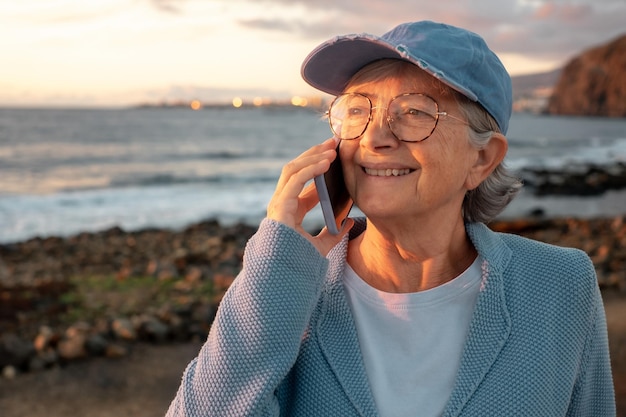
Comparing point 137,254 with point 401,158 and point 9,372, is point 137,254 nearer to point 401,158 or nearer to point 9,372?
point 9,372

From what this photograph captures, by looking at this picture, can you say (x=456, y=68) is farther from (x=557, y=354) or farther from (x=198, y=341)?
(x=198, y=341)

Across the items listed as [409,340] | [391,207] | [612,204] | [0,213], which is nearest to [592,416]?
[409,340]

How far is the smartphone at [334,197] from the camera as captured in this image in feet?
5.85

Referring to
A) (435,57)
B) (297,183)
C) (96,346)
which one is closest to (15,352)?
(96,346)

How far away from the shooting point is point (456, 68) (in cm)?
171

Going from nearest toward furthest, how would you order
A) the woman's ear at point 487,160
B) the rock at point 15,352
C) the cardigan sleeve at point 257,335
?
the cardigan sleeve at point 257,335
the woman's ear at point 487,160
the rock at point 15,352

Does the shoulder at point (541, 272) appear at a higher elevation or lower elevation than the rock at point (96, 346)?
higher

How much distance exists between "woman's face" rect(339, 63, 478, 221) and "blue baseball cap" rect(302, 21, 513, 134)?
7 centimetres

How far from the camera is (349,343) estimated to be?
1790mm

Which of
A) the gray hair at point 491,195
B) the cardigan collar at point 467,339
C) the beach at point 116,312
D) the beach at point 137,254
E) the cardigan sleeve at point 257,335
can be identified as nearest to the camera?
the cardigan sleeve at point 257,335

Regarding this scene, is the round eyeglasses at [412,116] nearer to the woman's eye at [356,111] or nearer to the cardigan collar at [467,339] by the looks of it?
the woman's eye at [356,111]

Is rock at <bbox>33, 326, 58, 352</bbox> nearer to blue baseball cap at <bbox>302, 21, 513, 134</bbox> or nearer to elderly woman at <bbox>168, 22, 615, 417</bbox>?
elderly woman at <bbox>168, 22, 615, 417</bbox>

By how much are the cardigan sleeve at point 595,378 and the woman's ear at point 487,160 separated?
452 millimetres

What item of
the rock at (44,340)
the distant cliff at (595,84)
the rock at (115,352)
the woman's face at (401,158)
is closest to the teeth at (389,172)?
the woman's face at (401,158)
